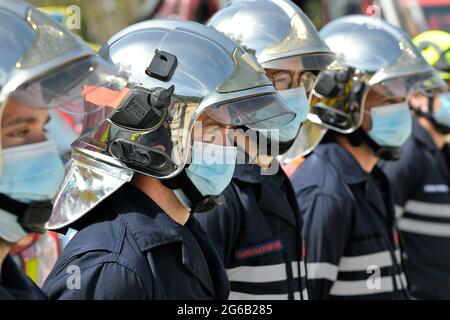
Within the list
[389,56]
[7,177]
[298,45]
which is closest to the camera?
[7,177]

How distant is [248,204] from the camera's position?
397 cm

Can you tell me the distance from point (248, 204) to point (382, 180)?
1.53m

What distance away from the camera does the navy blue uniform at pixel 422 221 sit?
6254 millimetres

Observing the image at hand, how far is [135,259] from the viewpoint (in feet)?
9.63

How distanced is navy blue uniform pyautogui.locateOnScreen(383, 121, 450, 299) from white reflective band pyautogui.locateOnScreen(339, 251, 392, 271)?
1.51 m

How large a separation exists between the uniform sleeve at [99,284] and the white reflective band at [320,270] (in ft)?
5.67

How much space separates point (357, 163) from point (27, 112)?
275 centimetres

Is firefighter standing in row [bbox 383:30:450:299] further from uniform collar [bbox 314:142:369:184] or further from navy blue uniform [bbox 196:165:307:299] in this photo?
navy blue uniform [bbox 196:165:307:299]

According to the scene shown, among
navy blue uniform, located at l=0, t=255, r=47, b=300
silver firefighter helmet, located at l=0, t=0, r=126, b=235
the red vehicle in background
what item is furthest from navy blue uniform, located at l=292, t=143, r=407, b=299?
the red vehicle in background

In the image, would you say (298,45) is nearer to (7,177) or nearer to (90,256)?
(90,256)

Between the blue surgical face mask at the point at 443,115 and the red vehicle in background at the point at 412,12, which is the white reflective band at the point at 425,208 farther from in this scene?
the red vehicle in background at the point at 412,12
